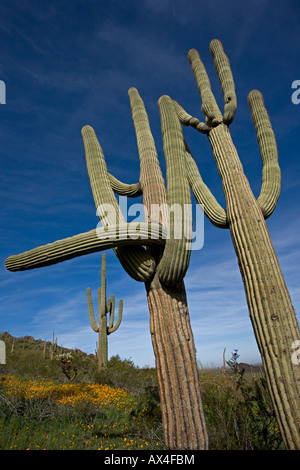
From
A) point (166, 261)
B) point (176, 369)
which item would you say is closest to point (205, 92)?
point (166, 261)

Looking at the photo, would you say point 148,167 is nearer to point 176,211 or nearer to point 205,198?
point 176,211

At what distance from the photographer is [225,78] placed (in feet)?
21.4

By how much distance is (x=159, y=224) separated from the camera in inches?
152

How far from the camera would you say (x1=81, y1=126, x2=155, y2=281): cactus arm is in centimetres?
395

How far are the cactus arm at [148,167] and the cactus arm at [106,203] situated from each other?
0.47 m

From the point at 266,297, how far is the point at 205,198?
7.86 ft

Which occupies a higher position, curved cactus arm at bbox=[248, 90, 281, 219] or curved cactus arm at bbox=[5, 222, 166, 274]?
curved cactus arm at bbox=[248, 90, 281, 219]

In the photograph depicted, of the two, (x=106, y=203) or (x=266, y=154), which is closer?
(x=106, y=203)

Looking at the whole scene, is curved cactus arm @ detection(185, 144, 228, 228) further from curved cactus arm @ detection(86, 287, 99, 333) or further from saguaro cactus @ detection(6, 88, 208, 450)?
curved cactus arm @ detection(86, 287, 99, 333)

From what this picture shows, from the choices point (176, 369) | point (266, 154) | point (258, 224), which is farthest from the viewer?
point (266, 154)

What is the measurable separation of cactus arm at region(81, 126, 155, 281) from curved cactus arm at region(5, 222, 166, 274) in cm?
2

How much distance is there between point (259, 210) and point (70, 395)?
6524 mm

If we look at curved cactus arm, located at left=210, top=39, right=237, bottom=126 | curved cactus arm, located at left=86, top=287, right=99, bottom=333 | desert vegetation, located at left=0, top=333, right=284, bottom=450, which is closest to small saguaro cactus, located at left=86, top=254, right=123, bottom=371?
curved cactus arm, located at left=86, top=287, right=99, bottom=333
